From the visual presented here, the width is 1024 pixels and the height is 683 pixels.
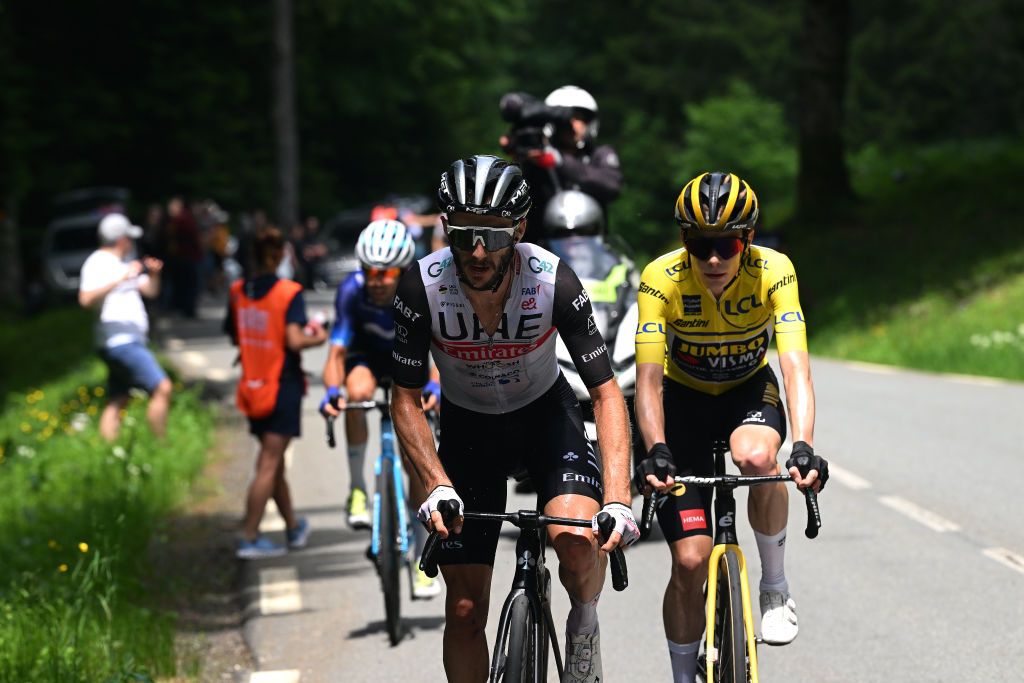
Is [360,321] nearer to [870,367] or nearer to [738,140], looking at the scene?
[870,367]

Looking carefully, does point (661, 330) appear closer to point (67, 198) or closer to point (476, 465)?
point (476, 465)

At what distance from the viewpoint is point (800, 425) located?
5.73 meters

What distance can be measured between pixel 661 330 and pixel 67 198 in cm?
3272

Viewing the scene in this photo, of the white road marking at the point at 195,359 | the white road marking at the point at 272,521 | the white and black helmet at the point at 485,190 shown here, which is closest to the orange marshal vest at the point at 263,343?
the white road marking at the point at 272,521

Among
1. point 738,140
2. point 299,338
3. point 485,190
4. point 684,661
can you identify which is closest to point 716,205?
point 485,190

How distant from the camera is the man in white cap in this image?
12969 mm

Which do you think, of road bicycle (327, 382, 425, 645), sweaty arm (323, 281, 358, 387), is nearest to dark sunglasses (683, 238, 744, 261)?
road bicycle (327, 382, 425, 645)

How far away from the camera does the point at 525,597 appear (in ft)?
16.8

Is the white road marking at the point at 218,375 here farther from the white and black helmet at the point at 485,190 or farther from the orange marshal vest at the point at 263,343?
the white and black helmet at the point at 485,190

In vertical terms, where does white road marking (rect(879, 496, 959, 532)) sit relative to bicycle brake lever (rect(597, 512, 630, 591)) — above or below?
below

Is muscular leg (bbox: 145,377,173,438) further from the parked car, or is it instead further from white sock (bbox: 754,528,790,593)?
the parked car

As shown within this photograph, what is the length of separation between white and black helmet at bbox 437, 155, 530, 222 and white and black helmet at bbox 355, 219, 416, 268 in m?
3.37

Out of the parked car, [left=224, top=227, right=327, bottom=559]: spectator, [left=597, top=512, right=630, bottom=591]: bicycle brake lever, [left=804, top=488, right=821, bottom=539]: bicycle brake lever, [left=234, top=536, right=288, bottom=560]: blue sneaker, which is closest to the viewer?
[left=597, top=512, right=630, bottom=591]: bicycle brake lever

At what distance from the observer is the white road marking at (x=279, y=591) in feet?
28.3
